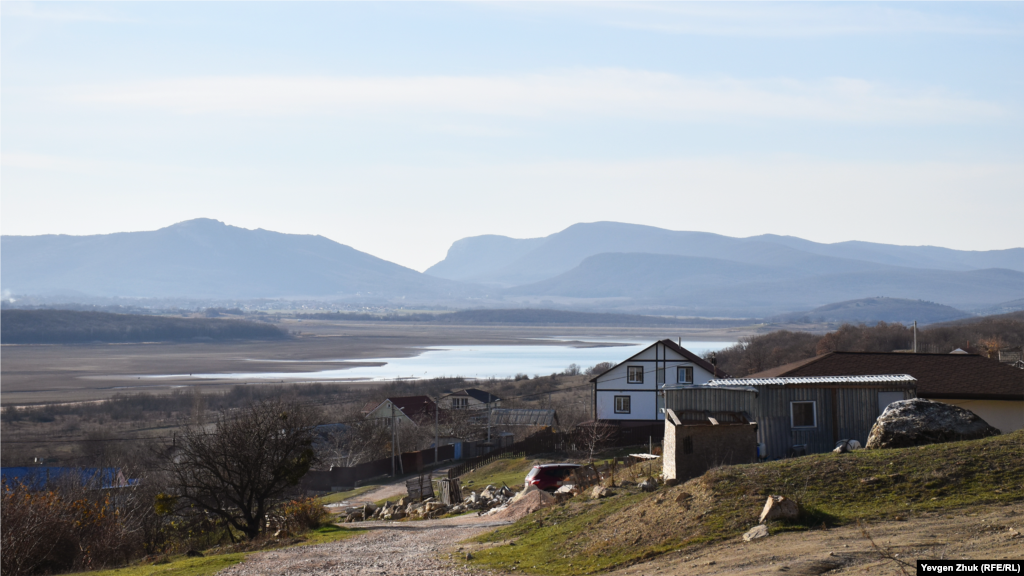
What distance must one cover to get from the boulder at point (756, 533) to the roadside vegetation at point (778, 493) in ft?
0.68

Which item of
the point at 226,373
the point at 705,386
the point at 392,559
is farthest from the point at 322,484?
the point at 226,373

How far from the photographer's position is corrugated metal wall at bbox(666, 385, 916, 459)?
23.4 m

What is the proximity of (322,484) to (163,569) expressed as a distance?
24.6 metres

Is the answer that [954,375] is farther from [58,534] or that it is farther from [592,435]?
[58,534]

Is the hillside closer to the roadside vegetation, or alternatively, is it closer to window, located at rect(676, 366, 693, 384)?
window, located at rect(676, 366, 693, 384)

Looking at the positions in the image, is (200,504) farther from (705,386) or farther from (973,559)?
(973,559)

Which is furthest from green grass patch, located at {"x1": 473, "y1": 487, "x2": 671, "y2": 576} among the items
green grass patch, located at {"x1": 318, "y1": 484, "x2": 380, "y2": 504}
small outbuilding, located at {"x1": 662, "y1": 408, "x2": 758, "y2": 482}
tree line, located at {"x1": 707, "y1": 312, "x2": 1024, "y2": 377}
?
tree line, located at {"x1": 707, "y1": 312, "x2": 1024, "y2": 377}

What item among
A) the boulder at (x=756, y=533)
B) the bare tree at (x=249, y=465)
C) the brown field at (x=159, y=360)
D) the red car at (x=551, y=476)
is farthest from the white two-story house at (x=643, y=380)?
the brown field at (x=159, y=360)

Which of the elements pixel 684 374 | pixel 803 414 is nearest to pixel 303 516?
→ pixel 803 414

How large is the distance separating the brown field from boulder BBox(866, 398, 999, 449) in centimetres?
7087

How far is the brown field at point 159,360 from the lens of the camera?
85.3 meters

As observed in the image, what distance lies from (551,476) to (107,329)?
6584 inches

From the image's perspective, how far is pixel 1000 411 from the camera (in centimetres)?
2572

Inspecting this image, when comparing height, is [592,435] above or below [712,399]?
below
